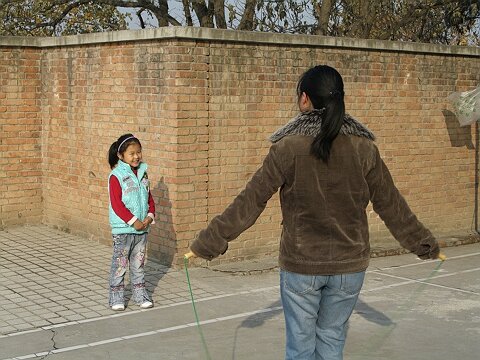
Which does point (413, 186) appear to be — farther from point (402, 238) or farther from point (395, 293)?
point (402, 238)

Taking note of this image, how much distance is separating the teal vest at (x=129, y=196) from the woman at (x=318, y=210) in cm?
327

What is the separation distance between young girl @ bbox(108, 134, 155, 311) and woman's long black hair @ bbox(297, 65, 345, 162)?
3.51 meters

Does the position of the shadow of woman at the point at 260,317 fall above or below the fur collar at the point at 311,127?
below

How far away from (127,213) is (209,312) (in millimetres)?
1181

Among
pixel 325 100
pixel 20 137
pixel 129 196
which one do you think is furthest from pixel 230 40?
pixel 325 100

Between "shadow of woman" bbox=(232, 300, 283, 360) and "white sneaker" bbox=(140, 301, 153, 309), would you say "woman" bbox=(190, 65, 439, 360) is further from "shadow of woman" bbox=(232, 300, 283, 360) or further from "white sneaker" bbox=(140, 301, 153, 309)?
"white sneaker" bbox=(140, 301, 153, 309)

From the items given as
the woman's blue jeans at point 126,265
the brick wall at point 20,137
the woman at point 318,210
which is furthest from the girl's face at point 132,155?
the brick wall at point 20,137

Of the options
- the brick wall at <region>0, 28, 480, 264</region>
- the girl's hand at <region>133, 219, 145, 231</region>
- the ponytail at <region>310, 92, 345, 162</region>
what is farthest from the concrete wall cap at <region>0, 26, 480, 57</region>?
the ponytail at <region>310, 92, 345, 162</region>

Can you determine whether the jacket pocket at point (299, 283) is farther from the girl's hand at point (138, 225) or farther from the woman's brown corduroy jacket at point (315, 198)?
the girl's hand at point (138, 225)

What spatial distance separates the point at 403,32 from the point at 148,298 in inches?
693

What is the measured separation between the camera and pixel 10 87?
467 inches

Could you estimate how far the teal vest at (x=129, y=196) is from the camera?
7699mm

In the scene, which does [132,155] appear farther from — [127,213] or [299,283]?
[299,283]

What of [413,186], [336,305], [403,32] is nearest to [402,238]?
[336,305]
